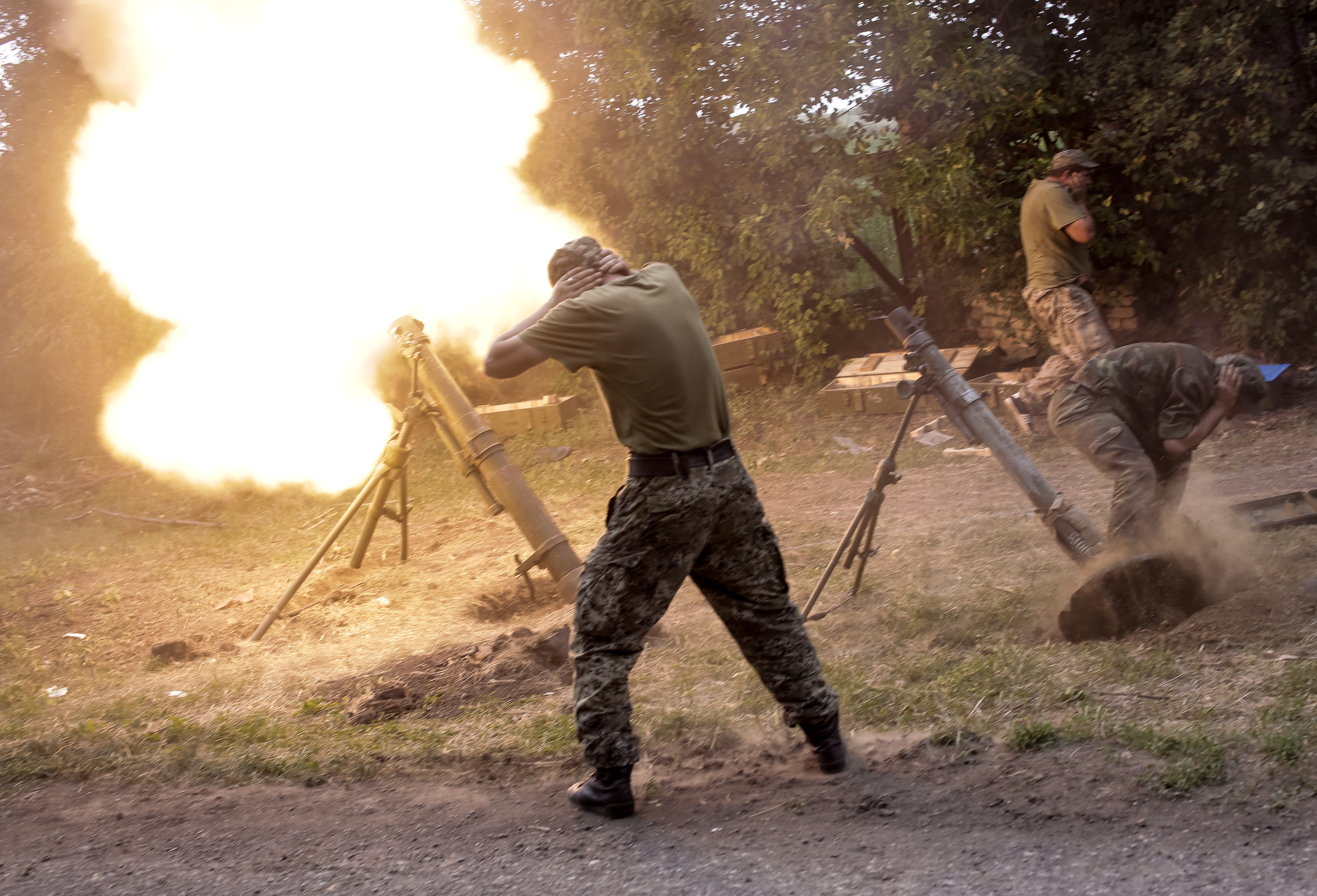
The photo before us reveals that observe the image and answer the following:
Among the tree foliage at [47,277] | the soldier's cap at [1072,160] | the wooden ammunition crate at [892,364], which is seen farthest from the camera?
the tree foliage at [47,277]

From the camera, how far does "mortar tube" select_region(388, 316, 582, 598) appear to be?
6219 millimetres

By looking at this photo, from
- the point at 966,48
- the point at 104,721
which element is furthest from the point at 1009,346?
the point at 104,721

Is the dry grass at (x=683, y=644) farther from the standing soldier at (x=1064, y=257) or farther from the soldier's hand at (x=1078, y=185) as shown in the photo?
the soldier's hand at (x=1078, y=185)

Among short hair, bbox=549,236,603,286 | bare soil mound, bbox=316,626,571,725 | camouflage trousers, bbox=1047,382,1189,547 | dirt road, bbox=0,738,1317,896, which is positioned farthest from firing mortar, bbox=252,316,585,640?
camouflage trousers, bbox=1047,382,1189,547

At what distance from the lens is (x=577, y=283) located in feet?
12.3

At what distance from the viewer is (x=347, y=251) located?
8.52 m

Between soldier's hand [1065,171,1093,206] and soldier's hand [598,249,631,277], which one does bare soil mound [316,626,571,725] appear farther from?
soldier's hand [1065,171,1093,206]

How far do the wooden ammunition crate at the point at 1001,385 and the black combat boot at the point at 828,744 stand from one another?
580cm

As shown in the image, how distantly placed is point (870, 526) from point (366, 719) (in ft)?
8.47

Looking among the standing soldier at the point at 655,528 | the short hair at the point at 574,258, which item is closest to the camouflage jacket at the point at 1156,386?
the standing soldier at the point at 655,528

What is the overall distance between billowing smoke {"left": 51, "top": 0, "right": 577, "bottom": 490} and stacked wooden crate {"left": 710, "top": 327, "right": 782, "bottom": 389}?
6.50 ft

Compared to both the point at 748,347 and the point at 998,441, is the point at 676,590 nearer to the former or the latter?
the point at 998,441

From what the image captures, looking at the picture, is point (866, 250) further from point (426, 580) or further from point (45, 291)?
point (45, 291)

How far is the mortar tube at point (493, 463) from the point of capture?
20.4 ft
